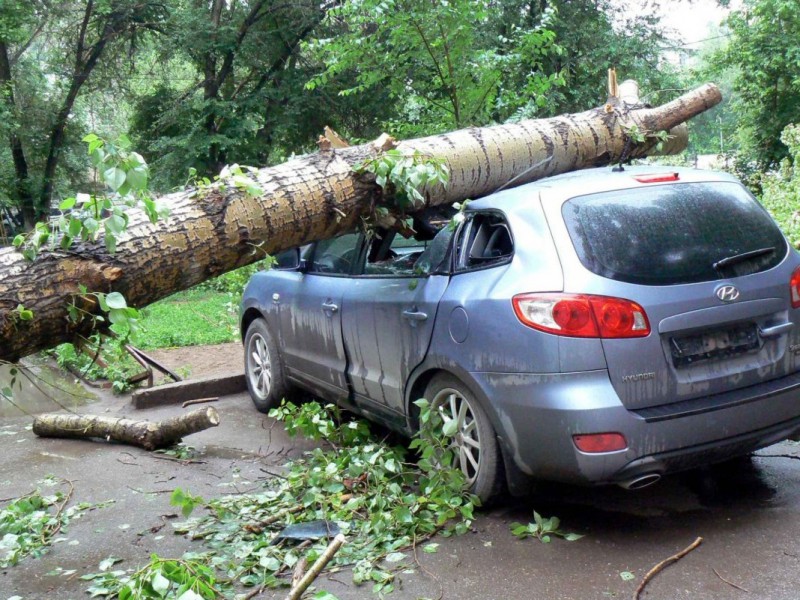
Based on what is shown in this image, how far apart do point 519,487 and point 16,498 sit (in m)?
3.26

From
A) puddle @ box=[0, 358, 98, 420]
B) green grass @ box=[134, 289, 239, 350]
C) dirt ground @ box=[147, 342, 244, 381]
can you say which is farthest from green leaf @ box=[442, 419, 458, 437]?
green grass @ box=[134, 289, 239, 350]

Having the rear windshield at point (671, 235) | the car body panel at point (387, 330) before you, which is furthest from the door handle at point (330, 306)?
the rear windshield at point (671, 235)

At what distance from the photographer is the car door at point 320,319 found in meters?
5.53

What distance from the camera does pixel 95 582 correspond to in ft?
12.1

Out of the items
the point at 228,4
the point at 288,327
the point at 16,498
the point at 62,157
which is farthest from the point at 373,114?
the point at 16,498

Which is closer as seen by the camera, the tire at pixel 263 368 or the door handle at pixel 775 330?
the door handle at pixel 775 330

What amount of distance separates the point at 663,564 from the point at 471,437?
115 cm

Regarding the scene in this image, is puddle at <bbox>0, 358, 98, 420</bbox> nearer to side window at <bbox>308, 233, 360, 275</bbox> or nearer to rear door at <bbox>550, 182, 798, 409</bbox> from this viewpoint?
side window at <bbox>308, 233, 360, 275</bbox>

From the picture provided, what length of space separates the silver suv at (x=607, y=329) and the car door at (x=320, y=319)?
97 centimetres

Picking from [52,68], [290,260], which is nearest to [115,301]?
[290,260]

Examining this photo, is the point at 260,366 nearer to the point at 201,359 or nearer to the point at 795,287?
the point at 201,359

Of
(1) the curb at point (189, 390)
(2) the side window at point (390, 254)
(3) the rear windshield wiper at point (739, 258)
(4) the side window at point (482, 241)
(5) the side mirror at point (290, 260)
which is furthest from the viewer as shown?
(1) the curb at point (189, 390)

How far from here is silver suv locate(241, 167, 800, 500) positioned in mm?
3564

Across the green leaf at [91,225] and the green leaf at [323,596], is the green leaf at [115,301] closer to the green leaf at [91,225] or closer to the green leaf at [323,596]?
the green leaf at [91,225]
